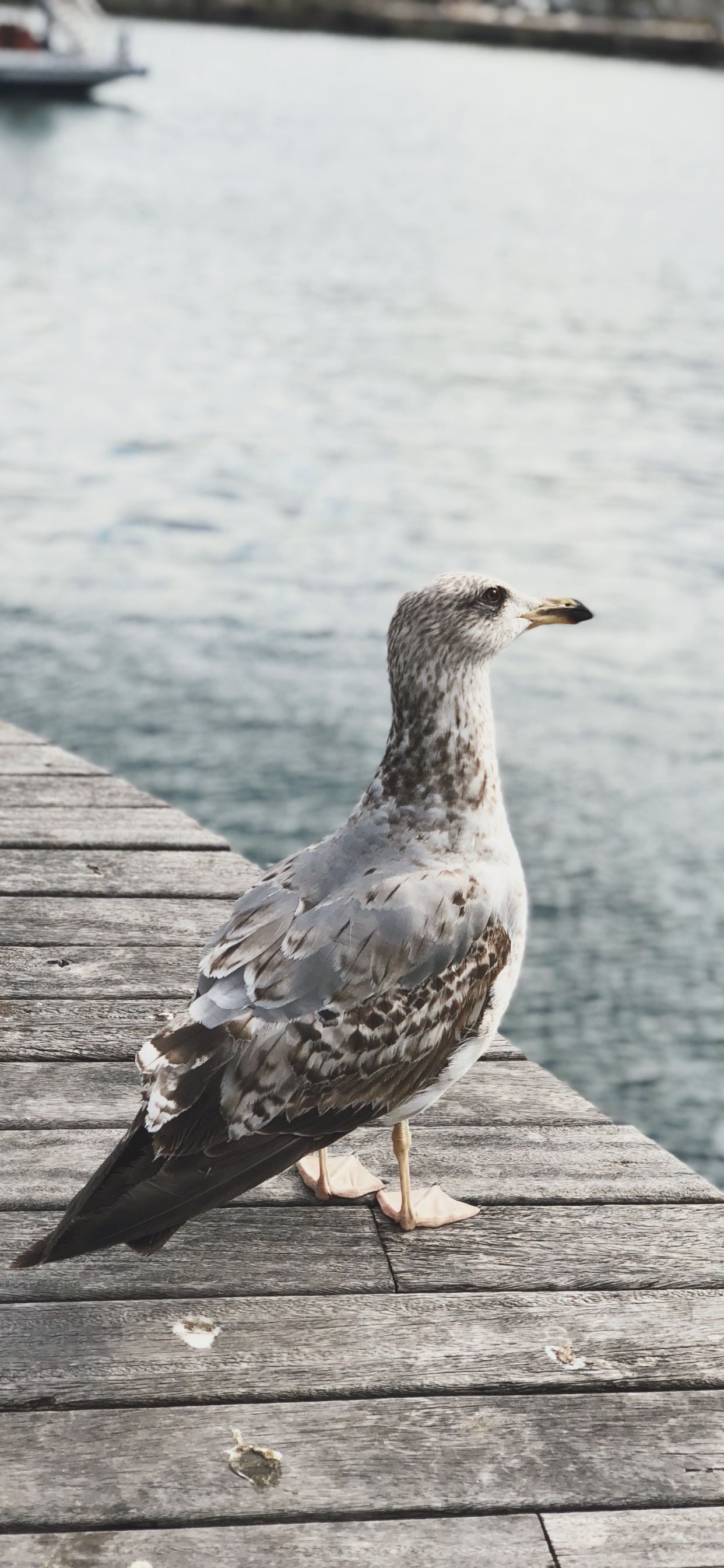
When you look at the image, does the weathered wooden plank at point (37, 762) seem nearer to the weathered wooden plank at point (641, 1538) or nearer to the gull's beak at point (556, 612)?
the gull's beak at point (556, 612)

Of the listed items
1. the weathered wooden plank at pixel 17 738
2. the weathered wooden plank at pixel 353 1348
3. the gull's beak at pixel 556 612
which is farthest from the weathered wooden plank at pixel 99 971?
the weathered wooden plank at pixel 17 738

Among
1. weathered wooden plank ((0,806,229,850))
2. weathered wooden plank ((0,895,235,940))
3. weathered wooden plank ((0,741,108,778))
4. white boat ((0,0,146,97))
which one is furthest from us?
white boat ((0,0,146,97))

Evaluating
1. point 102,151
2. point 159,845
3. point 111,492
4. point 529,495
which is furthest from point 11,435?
point 102,151

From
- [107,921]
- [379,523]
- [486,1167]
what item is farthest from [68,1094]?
[379,523]

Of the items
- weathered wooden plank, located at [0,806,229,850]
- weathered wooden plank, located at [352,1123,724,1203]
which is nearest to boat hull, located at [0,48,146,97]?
weathered wooden plank, located at [0,806,229,850]

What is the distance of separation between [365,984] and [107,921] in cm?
163

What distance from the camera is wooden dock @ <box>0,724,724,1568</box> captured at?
8.32 ft

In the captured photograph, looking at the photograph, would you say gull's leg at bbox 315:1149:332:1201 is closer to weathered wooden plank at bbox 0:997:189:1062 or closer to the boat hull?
weathered wooden plank at bbox 0:997:189:1062

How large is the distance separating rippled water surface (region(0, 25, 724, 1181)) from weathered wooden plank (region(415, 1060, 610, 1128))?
3.82 m

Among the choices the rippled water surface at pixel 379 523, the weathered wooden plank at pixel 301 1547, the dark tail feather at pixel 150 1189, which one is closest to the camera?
the weathered wooden plank at pixel 301 1547

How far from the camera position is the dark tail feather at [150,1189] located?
269 centimetres

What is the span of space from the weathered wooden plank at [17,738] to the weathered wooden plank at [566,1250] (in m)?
2.93

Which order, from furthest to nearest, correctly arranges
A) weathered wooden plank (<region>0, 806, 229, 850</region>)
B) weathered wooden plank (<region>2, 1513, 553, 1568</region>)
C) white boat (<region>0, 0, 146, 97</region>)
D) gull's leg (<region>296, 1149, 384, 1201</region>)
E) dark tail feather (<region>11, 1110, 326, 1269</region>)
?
white boat (<region>0, 0, 146, 97</region>) → weathered wooden plank (<region>0, 806, 229, 850</region>) → gull's leg (<region>296, 1149, 384, 1201</region>) → dark tail feather (<region>11, 1110, 326, 1269</region>) → weathered wooden plank (<region>2, 1513, 553, 1568</region>)

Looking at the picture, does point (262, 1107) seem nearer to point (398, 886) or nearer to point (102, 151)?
point (398, 886)
